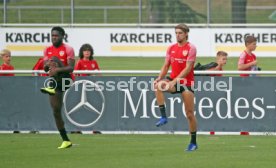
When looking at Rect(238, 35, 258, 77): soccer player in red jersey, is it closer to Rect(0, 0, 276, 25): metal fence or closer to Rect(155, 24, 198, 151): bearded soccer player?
Rect(155, 24, 198, 151): bearded soccer player

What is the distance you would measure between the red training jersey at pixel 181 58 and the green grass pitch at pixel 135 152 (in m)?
1.15

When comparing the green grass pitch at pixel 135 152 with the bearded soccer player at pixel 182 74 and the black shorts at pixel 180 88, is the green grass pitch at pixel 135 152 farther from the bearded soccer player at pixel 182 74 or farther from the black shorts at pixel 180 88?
the black shorts at pixel 180 88

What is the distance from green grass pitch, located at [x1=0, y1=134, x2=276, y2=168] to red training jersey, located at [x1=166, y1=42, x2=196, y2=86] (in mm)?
1150

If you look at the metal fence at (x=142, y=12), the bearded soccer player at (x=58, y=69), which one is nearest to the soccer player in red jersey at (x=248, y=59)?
the bearded soccer player at (x=58, y=69)

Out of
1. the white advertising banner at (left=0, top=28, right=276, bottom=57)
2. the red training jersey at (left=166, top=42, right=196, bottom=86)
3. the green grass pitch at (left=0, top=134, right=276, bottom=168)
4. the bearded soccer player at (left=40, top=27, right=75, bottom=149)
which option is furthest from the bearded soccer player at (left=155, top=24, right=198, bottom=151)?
the white advertising banner at (left=0, top=28, right=276, bottom=57)

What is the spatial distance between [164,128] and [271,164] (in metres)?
4.68

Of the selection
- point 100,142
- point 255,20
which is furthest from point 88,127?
point 255,20

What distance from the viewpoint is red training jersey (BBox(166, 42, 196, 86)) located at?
A: 1488 centimetres

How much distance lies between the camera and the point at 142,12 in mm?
32875

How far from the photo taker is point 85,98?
1803cm

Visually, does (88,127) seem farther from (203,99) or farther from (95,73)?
(203,99)

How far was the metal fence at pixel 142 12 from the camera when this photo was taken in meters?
33.2

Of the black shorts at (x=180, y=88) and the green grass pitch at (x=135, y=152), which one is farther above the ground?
the black shorts at (x=180, y=88)

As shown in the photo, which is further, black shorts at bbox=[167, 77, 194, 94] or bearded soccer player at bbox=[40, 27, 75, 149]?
bearded soccer player at bbox=[40, 27, 75, 149]
